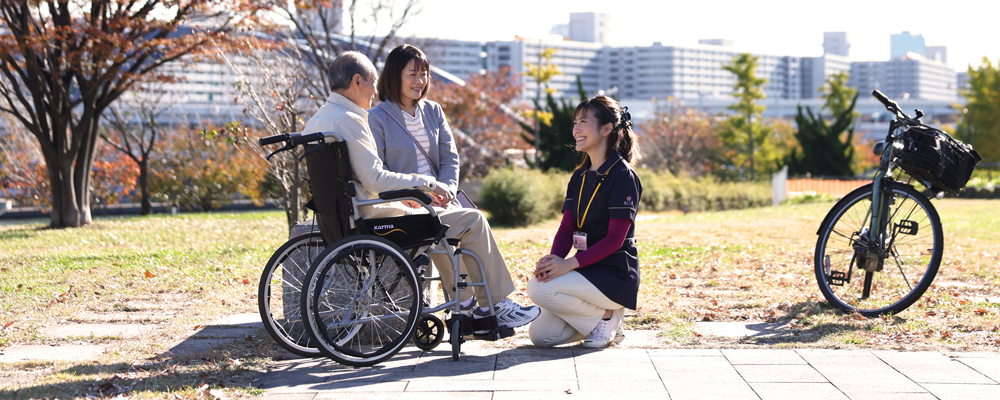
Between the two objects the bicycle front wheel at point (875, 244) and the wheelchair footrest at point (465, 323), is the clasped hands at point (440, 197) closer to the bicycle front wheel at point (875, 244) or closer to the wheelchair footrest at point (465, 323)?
the wheelchair footrest at point (465, 323)

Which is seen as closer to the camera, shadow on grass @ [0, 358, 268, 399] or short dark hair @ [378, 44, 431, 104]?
shadow on grass @ [0, 358, 268, 399]

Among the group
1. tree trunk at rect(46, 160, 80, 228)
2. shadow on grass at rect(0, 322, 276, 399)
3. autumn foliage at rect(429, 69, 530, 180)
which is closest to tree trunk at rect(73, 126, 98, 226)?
tree trunk at rect(46, 160, 80, 228)

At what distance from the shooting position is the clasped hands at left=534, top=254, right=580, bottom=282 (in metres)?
3.69

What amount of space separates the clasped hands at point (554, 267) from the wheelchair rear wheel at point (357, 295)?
0.61 metres

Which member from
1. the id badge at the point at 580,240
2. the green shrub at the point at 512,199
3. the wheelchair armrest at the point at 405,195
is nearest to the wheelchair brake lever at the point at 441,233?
the wheelchair armrest at the point at 405,195

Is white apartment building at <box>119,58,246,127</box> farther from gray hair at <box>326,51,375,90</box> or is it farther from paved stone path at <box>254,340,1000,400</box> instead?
paved stone path at <box>254,340,1000,400</box>

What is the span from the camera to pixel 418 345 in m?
3.65

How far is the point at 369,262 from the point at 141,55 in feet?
34.2

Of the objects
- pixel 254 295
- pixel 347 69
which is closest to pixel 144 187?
pixel 254 295

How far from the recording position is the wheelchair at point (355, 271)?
3242 millimetres

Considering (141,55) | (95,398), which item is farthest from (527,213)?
(95,398)

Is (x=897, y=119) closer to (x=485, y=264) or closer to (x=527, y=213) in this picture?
(x=485, y=264)

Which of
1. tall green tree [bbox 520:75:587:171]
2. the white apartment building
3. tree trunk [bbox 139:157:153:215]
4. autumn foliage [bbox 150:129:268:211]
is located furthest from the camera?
tall green tree [bbox 520:75:587:171]

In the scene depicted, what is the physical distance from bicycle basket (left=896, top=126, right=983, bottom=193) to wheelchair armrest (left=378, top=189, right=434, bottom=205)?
267cm
